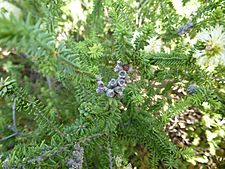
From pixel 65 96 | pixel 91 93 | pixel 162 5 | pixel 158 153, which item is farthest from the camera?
pixel 65 96

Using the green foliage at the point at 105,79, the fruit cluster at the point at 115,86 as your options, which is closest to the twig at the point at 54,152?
the green foliage at the point at 105,79

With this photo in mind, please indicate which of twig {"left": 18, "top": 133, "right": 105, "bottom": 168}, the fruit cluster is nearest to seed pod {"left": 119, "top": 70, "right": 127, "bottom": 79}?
the fruit cluster

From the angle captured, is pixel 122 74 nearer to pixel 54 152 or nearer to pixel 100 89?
pixel 100 89

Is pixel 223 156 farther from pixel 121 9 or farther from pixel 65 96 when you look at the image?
pixel 121 9

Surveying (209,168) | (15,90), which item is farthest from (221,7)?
(209,168)

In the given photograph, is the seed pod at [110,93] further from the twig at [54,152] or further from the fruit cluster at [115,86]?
the twig at [54,152]

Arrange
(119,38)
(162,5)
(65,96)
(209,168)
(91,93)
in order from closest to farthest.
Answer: (119,38) → (91,93) → (162,5) → (209,168) → (65,96)

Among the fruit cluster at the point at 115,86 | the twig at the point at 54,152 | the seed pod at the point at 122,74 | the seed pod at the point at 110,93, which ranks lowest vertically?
the twig at the point at 54,152

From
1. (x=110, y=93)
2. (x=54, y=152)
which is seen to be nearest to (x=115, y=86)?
(x=110, y=93)

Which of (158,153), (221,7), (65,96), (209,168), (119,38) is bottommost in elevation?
(209,168)

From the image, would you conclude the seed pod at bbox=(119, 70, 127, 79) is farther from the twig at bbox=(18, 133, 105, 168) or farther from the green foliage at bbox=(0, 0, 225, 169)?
the twig at bbox=(18, 133, 105, 168)

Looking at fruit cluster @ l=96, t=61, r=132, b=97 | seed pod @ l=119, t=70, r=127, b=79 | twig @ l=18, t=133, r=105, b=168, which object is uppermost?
seed pod @ l=119, t=70, r=127, b=79
